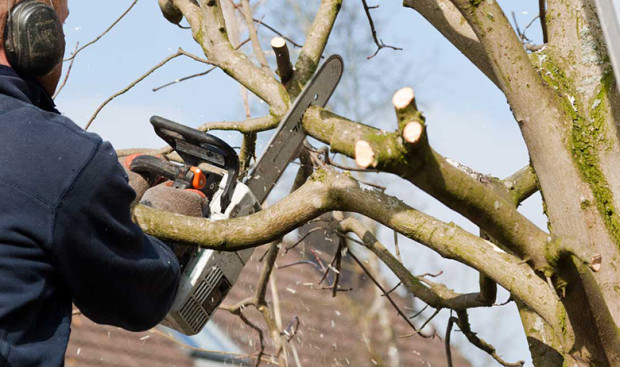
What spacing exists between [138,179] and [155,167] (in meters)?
0.09

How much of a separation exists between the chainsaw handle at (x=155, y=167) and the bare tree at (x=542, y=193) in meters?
0.45

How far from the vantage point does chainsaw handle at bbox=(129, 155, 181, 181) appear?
8.80ft

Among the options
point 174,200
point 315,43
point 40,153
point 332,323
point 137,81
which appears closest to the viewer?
point 40,153

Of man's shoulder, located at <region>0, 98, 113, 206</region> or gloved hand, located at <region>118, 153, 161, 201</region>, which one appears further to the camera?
gloved hand, located at <region>118, 153, 161, 201</region>

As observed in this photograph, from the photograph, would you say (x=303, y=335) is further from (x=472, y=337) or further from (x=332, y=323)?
(x=472, y=337)

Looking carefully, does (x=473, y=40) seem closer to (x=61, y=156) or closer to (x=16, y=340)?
(x=61, y=156)

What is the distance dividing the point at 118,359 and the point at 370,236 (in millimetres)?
3537

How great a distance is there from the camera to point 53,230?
67.9 inches

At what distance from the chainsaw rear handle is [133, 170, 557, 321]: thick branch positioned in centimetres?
46

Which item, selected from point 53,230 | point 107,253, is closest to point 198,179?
point 107,253

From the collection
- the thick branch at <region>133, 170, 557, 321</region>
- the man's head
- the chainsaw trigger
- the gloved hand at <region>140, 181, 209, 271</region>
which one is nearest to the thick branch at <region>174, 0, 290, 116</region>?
the chainsaw trigger

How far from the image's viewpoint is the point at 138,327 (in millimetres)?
2059

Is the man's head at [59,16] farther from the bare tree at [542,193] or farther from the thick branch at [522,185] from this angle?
the thick branch at [522,185]

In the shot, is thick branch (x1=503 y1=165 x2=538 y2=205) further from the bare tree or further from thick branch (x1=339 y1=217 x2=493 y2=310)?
the bare tree
